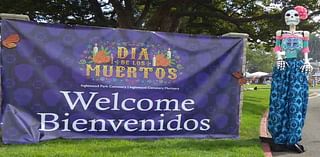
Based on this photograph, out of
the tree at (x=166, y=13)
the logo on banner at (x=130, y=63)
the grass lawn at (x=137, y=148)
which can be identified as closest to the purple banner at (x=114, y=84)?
the logo on banner at (x=130, y=63)

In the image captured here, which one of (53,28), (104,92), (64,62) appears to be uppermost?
(53,28)

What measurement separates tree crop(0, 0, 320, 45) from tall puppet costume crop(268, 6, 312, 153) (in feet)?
36.4

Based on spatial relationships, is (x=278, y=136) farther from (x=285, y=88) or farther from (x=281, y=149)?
(x=285, y=88)

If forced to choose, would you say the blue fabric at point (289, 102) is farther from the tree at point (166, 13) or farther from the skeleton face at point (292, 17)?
the tree at point (166, 13)

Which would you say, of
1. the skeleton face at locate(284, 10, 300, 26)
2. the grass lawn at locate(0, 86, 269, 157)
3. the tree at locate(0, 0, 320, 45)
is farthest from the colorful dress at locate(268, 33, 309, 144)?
the tree at locate(0, 0, 320, 45)

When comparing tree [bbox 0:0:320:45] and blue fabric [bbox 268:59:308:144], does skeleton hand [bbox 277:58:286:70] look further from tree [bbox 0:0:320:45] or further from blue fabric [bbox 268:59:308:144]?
tree [bbox 0:0:320:45]

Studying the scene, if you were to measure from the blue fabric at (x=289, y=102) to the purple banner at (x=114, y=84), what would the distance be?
77cm

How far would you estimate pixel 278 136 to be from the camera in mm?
7648

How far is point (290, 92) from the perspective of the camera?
7.53 metres

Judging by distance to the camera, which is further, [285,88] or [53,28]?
[285,88]

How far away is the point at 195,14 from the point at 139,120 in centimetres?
1386

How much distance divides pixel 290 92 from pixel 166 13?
512 inches

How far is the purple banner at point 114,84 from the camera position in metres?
6.90

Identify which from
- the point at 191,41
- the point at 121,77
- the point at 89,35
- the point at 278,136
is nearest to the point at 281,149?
the point at 278,136
